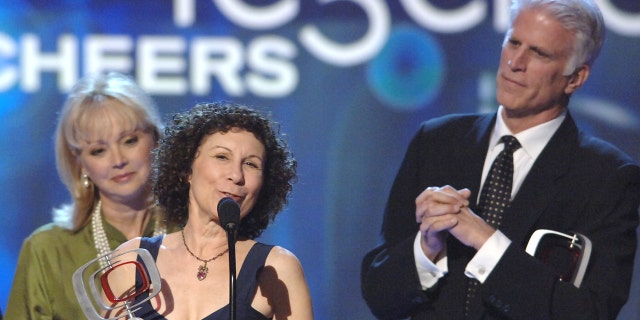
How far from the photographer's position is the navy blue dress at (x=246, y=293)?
95.4 inches

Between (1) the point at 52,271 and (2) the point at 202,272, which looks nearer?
(2) the point at 202,272

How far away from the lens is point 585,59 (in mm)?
2840

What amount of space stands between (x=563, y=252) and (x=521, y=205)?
0.54ft

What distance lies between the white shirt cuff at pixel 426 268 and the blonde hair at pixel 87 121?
1093mm

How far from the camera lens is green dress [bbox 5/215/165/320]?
3234 millimetres

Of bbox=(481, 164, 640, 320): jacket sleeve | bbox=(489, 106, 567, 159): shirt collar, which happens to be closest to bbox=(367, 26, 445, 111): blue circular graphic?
bbox=(489, 106, 567, 159): shirt collar

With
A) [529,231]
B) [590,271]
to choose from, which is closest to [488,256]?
[529,231]

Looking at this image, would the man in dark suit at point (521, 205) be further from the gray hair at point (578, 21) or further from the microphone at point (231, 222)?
the microphone at point (231, 222)

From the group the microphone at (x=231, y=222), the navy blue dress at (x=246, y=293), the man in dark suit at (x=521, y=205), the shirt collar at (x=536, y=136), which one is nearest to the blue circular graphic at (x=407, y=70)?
the man in dark suit at (x=521, y=205)

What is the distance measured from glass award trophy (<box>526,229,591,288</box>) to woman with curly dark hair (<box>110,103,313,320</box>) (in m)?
0.64

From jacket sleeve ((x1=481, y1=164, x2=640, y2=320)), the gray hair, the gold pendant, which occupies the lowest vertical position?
jacket sleeve ((x1=481, y1=164, x2=640, y2=320))

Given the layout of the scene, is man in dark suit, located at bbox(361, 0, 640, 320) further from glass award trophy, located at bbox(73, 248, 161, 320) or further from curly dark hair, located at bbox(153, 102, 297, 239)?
glass award trophy, located at bbox(73, 248, 161, 320)

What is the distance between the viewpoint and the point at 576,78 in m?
2.86

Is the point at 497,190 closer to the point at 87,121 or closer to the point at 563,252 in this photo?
the point at 563,252
